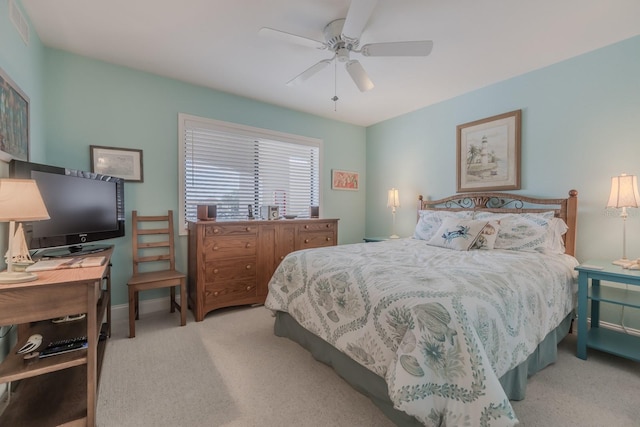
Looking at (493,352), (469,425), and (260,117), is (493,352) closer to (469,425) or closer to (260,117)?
(469,425)

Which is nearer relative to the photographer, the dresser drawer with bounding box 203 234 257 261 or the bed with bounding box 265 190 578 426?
the bed with bounding box 265 190 578 426

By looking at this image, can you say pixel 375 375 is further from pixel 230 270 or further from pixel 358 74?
pixel 358 74

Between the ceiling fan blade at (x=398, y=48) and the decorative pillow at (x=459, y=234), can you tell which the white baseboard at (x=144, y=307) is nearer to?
the decorative pillow at (x=459, y=234)

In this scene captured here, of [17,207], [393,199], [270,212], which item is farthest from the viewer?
[393,199]

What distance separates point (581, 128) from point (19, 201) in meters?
4.20

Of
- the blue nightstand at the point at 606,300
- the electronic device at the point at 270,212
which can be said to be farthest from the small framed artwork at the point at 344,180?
the blue nightstand at the point at 606,300

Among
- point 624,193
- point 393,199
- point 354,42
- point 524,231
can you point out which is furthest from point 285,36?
point 624,193

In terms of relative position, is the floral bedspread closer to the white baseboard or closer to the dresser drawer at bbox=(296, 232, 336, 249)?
the dresser drawer at bbox=(296, 232, 336, 249)

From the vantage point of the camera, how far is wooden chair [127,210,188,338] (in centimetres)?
281

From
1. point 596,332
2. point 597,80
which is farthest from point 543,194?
point 596,332

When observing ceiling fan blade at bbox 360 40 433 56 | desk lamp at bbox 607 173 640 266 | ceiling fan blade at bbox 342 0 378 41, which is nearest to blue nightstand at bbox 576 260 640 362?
desk lamp at bbox 607 173 640 266

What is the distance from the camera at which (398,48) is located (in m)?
2.08

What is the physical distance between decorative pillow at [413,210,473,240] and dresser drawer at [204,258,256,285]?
2059 millimetres

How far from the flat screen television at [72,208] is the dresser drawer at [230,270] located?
91 centimetres
